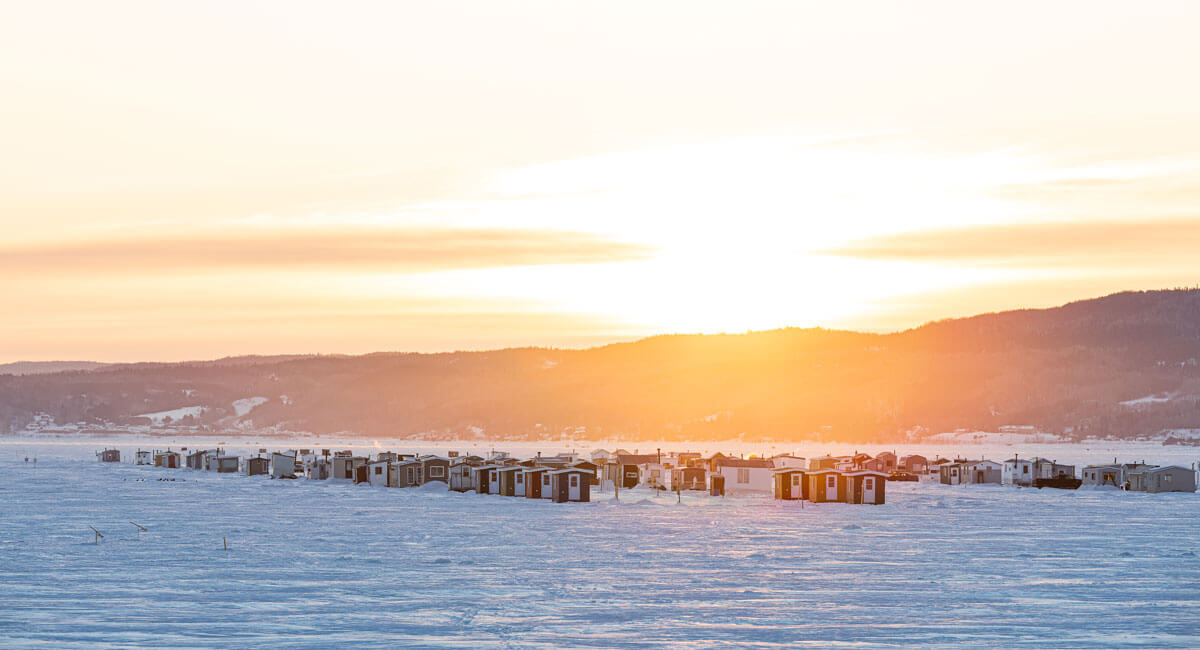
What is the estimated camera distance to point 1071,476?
446ft

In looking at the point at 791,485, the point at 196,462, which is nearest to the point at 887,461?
the point at 791,485

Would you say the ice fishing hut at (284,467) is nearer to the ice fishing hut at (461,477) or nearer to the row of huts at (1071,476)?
the ice fishing hut at (461,477)

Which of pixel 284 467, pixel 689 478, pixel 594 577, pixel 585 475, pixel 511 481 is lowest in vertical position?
pixel 284 467

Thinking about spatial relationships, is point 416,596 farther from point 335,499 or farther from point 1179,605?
point 335,499

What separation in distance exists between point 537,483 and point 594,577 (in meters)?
54.5

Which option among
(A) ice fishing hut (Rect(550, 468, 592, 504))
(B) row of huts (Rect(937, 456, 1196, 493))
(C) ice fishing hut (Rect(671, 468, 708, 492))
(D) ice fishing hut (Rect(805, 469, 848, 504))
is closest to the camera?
(A) ice fishing hut (Rect(550, 468, 592, 504))

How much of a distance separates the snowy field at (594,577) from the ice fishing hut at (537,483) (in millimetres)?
12457

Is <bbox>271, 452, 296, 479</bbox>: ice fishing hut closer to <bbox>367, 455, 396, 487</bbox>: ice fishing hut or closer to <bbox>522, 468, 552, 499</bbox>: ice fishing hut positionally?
<bbox>367, 455, 396, 487</bbox>: ice fishing hut

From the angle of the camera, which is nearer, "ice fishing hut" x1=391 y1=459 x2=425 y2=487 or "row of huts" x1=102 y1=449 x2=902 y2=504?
"row of huts" x1=102 y1=449 x2=902 y2=504

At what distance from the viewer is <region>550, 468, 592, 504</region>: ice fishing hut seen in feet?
320

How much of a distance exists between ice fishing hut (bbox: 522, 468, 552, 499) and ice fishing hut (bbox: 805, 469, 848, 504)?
21.2m

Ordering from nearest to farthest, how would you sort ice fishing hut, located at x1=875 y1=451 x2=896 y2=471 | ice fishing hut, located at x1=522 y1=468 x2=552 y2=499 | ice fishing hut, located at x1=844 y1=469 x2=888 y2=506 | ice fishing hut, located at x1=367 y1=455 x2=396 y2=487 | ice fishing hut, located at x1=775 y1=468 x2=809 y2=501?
ice fishing hut, located at x1=844 y1=469 x2=888 y2=506, ice fishing hut, located at x1=522 y1=468 x2=552 y2=499, ice fishing hut, located at x1=775 y1=468 x2=809 y2=501, ice fishing hut, located at x1=367 y1=455 x2=396 y2=487, ice fishing hut, located at x1=875 y1=451 x2=896 y2=471

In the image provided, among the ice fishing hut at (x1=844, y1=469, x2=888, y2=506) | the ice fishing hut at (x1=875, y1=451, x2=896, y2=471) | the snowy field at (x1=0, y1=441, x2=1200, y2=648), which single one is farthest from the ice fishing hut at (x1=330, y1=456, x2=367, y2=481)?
the ice fishing hut at (x1=875, y1=451, x2=896, y2=471)

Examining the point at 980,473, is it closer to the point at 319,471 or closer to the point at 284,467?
the point at 319,471
